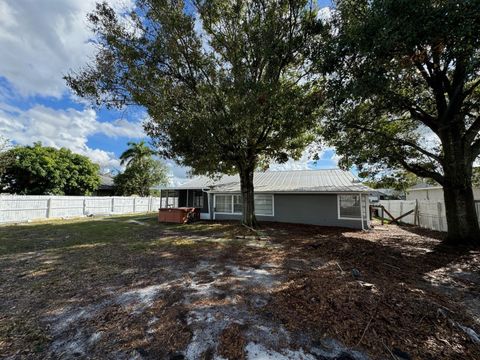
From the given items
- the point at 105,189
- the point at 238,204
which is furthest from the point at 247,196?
the point at 105,189

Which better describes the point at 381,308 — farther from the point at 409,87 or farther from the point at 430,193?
the point at 430,193

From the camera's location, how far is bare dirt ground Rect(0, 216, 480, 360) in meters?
2.92

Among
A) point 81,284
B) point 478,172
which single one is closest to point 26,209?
point 81,284

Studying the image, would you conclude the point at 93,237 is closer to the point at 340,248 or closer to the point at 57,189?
the point at 340,248

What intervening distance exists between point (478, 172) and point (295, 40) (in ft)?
36.1

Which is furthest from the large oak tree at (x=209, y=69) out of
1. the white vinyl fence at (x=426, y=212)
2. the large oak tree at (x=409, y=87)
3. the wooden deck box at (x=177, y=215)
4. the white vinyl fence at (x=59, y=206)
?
the white vinyl fence at (x=59, y=206)

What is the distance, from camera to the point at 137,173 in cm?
2914

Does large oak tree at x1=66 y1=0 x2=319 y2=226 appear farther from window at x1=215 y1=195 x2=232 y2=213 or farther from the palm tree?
the palm tree

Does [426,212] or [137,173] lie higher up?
[137,173]

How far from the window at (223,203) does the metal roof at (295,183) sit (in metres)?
0.77

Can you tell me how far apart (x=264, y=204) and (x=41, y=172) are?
19593mm

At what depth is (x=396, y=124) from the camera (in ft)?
35.6

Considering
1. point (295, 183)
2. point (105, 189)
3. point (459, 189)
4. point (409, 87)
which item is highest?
point (409, 87)

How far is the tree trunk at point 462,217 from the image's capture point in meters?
8.05
